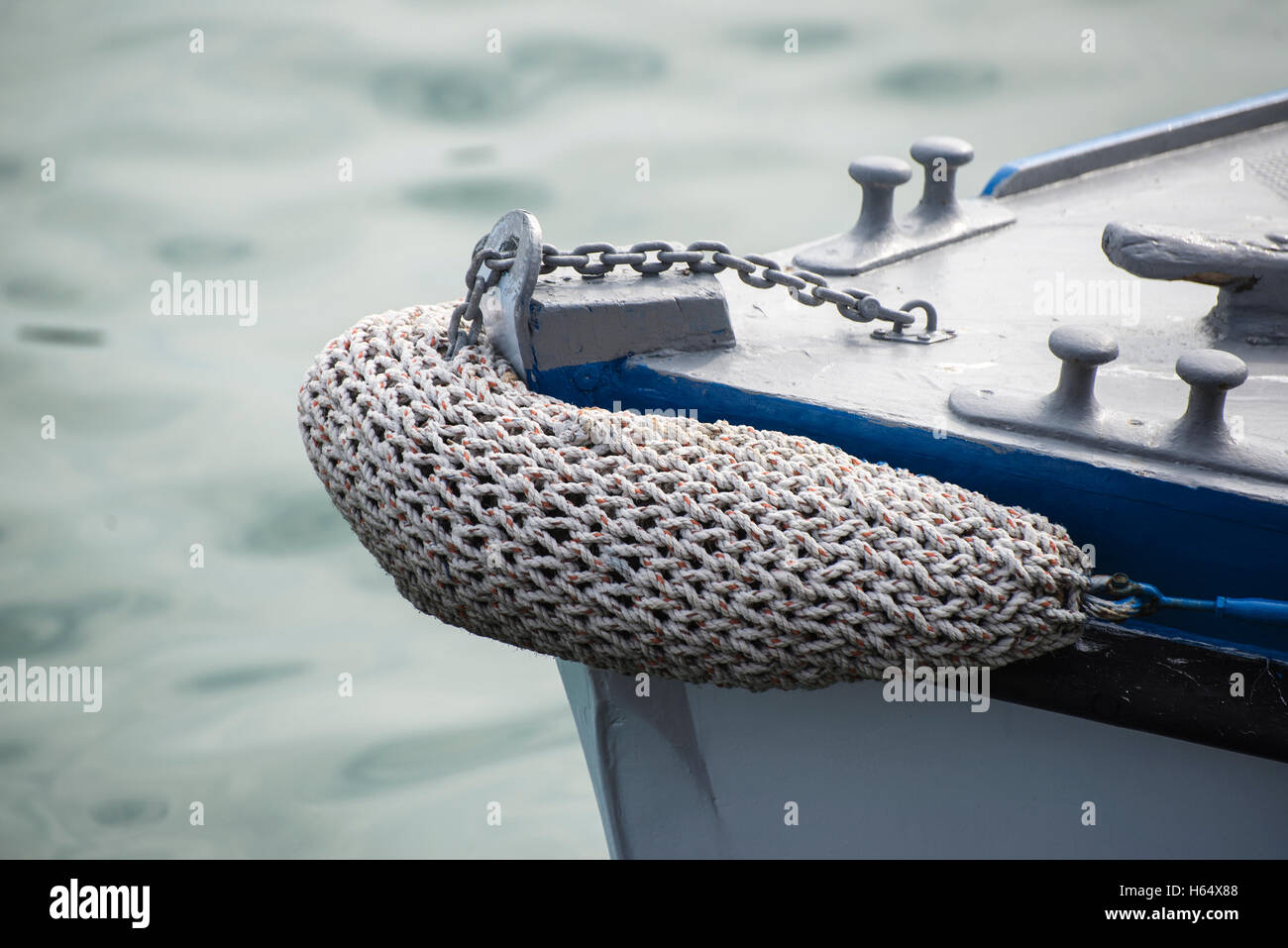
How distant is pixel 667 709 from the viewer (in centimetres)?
195

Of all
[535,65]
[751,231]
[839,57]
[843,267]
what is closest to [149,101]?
[535,65]

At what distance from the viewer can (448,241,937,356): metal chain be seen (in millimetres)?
1771

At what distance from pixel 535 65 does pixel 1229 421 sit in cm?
472

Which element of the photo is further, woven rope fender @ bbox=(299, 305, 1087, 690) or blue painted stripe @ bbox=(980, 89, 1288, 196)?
blue painted stripe @ bbox=(980, 89, 1288, 196)

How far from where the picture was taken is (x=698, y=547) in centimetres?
152

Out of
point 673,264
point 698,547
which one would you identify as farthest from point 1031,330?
point 698,547

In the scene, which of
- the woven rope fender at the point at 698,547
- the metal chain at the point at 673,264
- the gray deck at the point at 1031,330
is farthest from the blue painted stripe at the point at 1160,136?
the woven rope fender at the point at 698,547

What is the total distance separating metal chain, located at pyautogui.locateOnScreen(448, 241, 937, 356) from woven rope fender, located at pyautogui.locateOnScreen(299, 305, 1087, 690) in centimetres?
16

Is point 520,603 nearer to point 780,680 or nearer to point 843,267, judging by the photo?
point 780,680

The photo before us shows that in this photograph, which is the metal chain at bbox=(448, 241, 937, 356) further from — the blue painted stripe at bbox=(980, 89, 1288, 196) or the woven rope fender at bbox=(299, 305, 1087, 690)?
the blue painted stripe at bbox=(980, 89, 1288, 196)

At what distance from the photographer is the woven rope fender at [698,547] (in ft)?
4.95

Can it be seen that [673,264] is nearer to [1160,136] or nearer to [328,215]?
[1160,136]

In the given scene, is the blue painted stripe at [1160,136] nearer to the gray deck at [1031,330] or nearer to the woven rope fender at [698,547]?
the gray deck at [1031,330]

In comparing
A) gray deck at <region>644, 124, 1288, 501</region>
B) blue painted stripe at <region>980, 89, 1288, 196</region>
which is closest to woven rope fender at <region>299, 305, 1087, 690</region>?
gray deck at <region>644, 124, 1288, 501</region>
